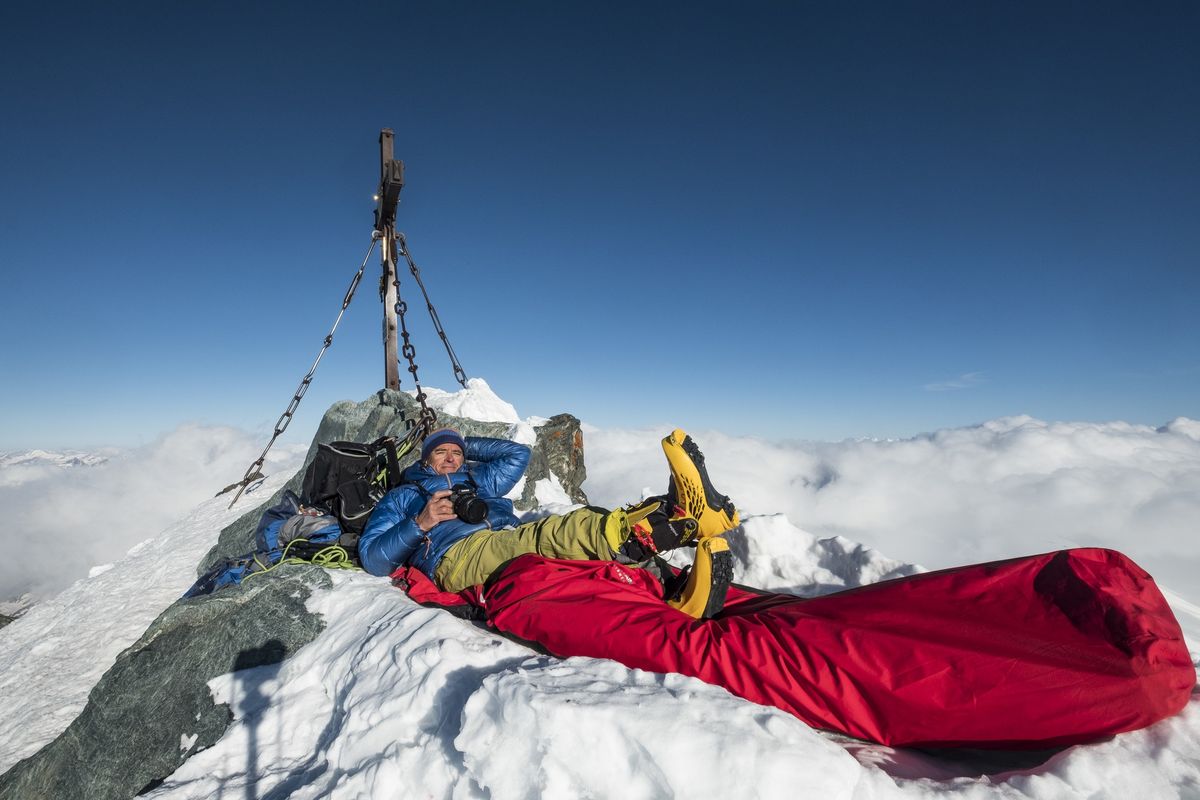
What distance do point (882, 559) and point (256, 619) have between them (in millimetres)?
5057

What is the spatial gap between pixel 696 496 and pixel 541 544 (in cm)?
124

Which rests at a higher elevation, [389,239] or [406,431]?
[389,239]

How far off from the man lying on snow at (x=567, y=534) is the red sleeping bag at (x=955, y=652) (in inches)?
33.7

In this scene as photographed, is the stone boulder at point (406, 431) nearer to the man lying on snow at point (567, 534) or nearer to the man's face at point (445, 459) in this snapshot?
the man's face at point (445, 459)

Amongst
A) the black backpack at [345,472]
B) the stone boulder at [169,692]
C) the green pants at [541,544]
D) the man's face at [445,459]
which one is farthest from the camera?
the black backpack at [345,472]

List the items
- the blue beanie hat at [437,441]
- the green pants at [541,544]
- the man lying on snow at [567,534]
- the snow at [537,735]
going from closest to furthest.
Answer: the snow at [537,735] < the man lying on snow at [567,534] < the green pants at [541,544] < the blue beanie hat at [437,441]

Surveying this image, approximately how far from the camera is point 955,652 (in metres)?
2.01

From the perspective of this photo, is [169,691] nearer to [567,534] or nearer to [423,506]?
[423,506]

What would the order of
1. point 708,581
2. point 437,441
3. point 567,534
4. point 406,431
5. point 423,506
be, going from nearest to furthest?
point 708,581
point 567,534
point 423,506
point 437,441
point 406,431

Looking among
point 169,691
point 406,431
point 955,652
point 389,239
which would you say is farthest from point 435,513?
point 389,239

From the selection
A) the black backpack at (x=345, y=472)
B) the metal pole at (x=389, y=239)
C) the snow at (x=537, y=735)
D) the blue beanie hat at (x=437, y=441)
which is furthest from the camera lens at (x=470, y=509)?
the metal pole at (x=389, y=239)

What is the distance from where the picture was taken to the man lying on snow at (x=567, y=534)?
3.42m

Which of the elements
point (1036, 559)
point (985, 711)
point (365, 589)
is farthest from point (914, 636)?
point (365, 589)

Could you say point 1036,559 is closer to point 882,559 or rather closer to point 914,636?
point 914,636
